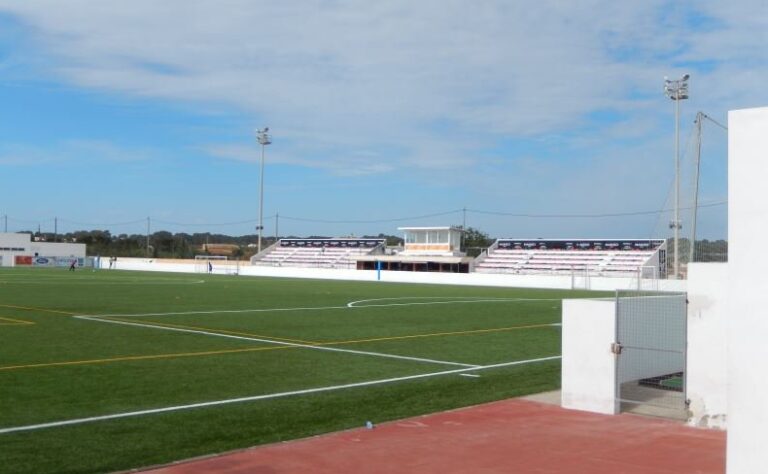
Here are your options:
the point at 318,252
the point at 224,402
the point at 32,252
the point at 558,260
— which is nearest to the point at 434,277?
the point at 558,260

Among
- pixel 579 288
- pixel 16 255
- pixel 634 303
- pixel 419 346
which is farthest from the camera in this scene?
pixel 16 255

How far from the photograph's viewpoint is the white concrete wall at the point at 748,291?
486cm

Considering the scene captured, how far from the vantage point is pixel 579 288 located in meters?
55.5

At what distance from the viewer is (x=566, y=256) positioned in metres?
81.7

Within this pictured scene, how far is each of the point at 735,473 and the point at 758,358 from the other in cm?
71

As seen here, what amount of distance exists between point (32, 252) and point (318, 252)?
3948cm

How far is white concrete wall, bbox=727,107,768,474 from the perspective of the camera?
4859mm

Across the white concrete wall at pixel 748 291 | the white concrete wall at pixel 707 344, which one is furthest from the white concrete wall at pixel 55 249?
the white concrete wall at pixel 748 291

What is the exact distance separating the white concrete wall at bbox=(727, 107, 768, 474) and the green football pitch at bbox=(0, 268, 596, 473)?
5.29m

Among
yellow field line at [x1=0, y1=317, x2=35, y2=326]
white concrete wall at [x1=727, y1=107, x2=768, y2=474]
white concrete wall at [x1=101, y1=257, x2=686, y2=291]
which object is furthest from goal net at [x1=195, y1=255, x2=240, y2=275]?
white concrete wall at [x1=727, y1=107, x2=768, y2=474]

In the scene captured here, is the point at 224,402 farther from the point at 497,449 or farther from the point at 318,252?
the point at 318,252

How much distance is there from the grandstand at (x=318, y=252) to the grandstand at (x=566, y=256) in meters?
16.1

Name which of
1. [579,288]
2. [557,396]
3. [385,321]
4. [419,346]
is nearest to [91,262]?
[579,288]

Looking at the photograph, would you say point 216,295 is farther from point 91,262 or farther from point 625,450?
point 91,262
